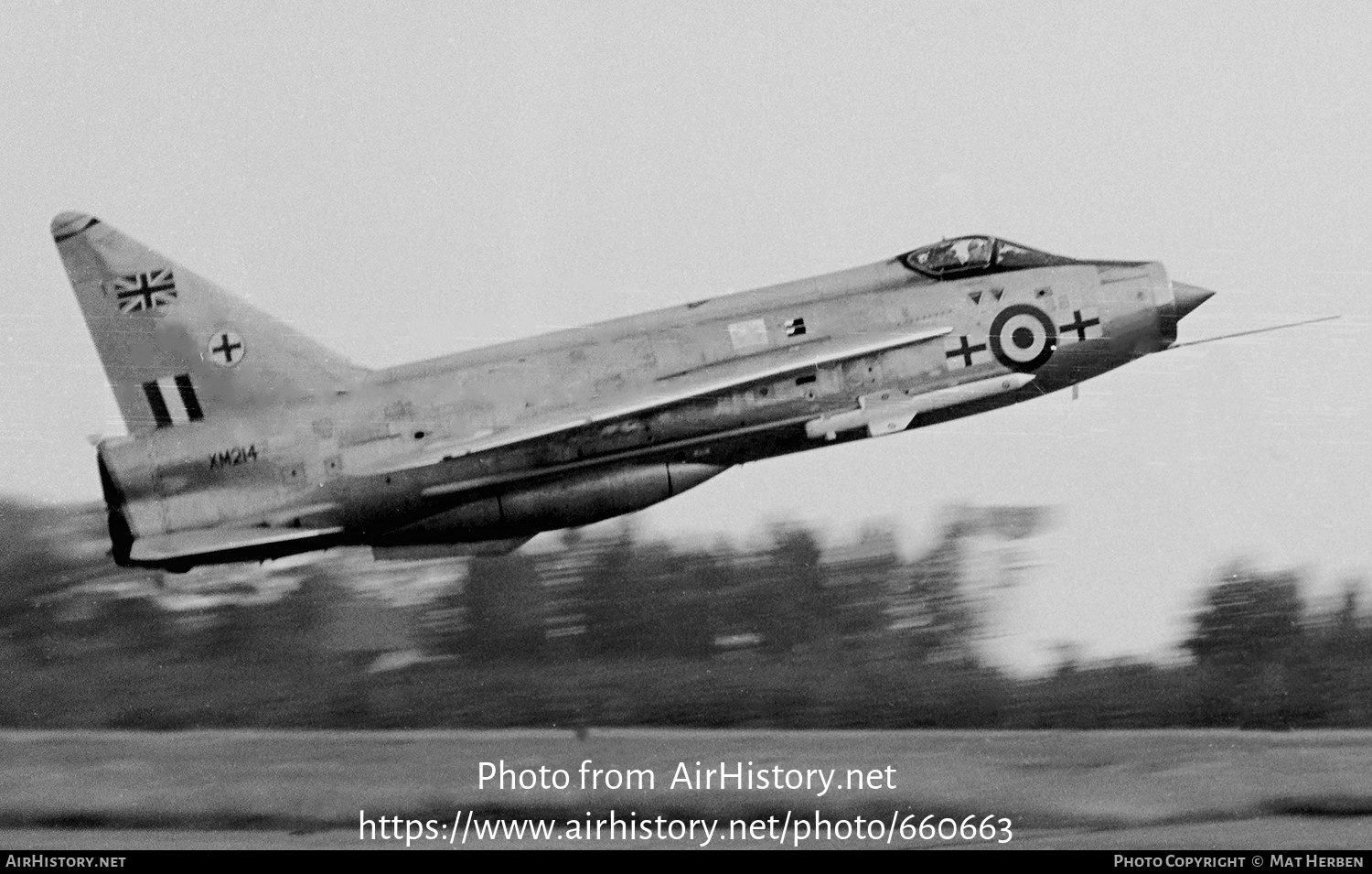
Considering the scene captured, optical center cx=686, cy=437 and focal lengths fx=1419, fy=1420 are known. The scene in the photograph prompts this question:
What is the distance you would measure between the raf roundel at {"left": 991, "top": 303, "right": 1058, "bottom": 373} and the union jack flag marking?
3564mm

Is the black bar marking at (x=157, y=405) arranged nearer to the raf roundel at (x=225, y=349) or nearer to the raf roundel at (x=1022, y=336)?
the raf roundel at (x=225, y=349)

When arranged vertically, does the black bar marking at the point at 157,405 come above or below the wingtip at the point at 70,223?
below

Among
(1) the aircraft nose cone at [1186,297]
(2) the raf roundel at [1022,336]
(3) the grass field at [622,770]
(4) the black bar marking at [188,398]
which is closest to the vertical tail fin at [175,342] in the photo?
(4) the black bar marking at [188,398]

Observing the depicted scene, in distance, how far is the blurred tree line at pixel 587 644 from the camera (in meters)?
6.42

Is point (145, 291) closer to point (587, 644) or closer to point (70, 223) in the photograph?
point (70, 223)

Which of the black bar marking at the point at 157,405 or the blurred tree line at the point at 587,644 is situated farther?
the blurred tree line at the point at 587,644

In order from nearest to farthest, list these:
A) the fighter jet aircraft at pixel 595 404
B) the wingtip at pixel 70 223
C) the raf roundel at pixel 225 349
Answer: the fighter jet aircraft at pixel 595 404 → the raf roundel at pixel 225 349 → the wingtip at pixel 70 223

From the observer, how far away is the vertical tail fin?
608 cm

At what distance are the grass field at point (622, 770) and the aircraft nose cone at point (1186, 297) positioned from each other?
2023mm

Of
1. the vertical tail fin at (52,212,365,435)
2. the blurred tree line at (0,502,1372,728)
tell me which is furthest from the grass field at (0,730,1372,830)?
the vertical tail fin at (52,212,365,435)

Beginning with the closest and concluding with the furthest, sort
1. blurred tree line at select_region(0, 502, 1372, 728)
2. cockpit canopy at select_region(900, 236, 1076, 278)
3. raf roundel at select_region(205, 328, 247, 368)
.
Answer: cockpit canopy at select_region(900, 236, 1076, 278)
raf roundel at select_region(205, 328, 247, 368)
blurred tree line at select_region(0, 502, 1372, 728)

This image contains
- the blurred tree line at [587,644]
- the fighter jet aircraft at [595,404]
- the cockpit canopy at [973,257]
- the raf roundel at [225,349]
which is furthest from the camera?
the blurred tree line at [587,644]

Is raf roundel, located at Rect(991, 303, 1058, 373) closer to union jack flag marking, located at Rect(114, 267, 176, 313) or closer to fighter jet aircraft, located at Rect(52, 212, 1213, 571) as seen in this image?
fighter jet aircraft, located at Rect(52, 212, 1213, 571)

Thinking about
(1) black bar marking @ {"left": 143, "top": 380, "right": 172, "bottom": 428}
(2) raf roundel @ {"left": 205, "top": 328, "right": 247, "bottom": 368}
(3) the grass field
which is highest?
(2) raf roundel @ {"left": 205, "top": 328, "right": 247, "bottom": 368}
